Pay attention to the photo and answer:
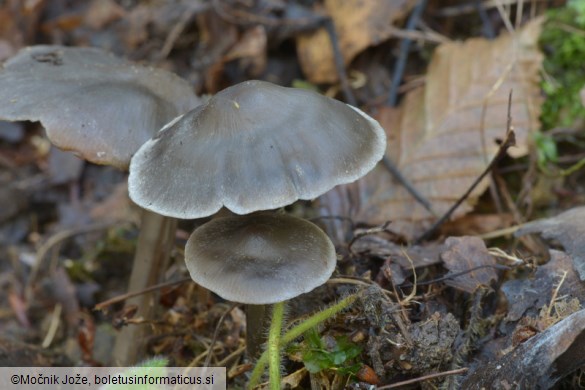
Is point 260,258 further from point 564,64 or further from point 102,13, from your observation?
point 102,13

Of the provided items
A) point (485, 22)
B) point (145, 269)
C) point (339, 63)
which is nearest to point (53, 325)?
point (145, 269)

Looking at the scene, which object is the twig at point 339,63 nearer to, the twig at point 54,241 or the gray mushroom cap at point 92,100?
the gray mushroom cap at point 92,100

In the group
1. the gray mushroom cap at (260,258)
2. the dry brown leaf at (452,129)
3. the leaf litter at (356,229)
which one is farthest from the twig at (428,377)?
the dry brown leaf at (452,129)

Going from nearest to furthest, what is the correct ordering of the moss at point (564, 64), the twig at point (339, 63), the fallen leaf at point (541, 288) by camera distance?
the fallen leaf at point (541, 288)
the moss at point (564, 64)
the twig at point (339, 63)

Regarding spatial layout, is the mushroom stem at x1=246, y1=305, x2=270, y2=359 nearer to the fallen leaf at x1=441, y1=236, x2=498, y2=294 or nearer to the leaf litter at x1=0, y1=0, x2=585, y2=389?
the leaf litter at x1=0, y1=0, x2=585, y2=389

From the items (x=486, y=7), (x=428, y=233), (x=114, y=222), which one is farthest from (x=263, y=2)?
(x=428, y=233)
